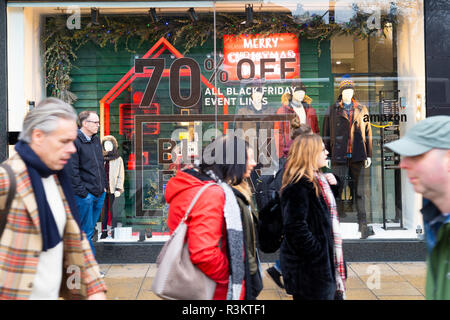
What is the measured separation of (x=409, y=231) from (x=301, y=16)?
3437 mm

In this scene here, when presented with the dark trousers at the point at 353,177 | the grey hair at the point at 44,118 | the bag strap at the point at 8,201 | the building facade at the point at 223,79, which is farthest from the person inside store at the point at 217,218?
the dark trousers at the point at 353,177

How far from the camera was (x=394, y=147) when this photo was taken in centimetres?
209

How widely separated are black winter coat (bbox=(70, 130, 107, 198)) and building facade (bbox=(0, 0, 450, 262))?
1308 millimetres

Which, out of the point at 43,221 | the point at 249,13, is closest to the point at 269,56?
the point at 249,13

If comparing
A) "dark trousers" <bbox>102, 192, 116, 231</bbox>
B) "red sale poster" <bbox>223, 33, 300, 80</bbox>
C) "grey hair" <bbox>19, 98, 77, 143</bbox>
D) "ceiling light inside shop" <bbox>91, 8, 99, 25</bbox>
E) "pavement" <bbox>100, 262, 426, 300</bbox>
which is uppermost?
"ceiling light inside shop" <bbox>91, 8, 99, 25</bbox>

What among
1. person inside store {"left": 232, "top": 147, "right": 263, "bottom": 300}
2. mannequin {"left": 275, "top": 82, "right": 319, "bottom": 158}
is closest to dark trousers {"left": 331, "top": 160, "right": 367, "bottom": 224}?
mannequin {"left": 275, "top": 82, "right": 319, "bottom": 158}

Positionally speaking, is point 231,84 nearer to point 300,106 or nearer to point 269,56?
point 269,56

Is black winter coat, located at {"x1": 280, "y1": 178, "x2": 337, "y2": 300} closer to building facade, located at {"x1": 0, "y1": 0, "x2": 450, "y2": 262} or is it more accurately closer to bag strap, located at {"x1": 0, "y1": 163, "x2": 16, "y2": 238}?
bag strap, located at {"x1": 0, "y1": 163, "x2": 16, "y2": 238}

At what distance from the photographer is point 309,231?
3.13 metres

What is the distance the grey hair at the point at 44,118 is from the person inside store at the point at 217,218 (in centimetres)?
78

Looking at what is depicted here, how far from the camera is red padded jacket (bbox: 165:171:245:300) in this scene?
2461mm

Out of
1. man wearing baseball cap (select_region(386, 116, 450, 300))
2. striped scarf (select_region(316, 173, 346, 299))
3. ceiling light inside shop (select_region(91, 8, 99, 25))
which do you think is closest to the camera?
man wearing baseball cap (select_region(386, 116, 450, 300))

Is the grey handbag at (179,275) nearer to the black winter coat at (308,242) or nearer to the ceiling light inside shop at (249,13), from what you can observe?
the black winter coat at (308,242)

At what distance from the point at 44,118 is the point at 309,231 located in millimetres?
1852
